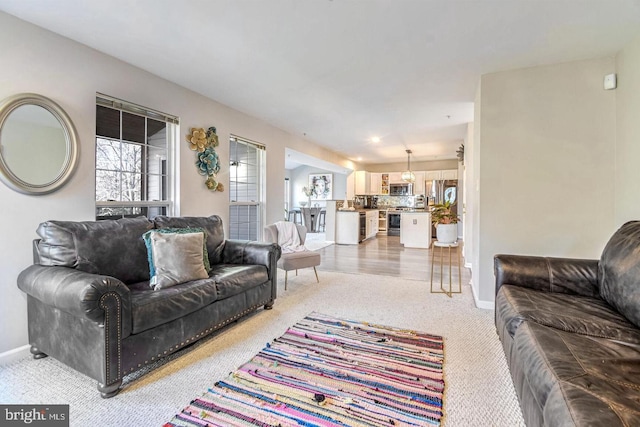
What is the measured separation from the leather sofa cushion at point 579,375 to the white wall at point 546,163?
1752 mm

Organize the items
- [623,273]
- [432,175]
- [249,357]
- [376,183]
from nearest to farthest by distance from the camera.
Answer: [623,273], [249,357], [432,175], [376,183]

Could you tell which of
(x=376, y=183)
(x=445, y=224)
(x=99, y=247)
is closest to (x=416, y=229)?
(x=376, y=183)

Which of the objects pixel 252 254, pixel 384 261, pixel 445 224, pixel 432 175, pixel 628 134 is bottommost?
pixel 384 261

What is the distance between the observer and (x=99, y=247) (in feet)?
7.12

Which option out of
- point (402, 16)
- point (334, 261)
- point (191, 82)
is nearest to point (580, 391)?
point (402, 16)

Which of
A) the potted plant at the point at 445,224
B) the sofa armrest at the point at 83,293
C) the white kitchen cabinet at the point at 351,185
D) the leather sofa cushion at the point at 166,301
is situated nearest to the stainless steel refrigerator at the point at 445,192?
the white kitchen cabinet at the point at 351,185

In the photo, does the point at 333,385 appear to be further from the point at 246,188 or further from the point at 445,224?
the point at 246,188

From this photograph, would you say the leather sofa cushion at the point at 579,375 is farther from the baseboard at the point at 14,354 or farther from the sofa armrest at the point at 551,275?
the baseboard at the point at 14,354

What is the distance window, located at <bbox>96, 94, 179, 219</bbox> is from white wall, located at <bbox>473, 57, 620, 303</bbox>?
3.46 metres

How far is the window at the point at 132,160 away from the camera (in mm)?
2768

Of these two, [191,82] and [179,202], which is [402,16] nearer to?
[191,82]

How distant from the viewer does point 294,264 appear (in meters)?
3.62

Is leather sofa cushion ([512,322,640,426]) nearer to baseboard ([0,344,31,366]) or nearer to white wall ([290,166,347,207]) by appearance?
baseboard ([0,344,31,366])

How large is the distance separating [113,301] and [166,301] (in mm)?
332
